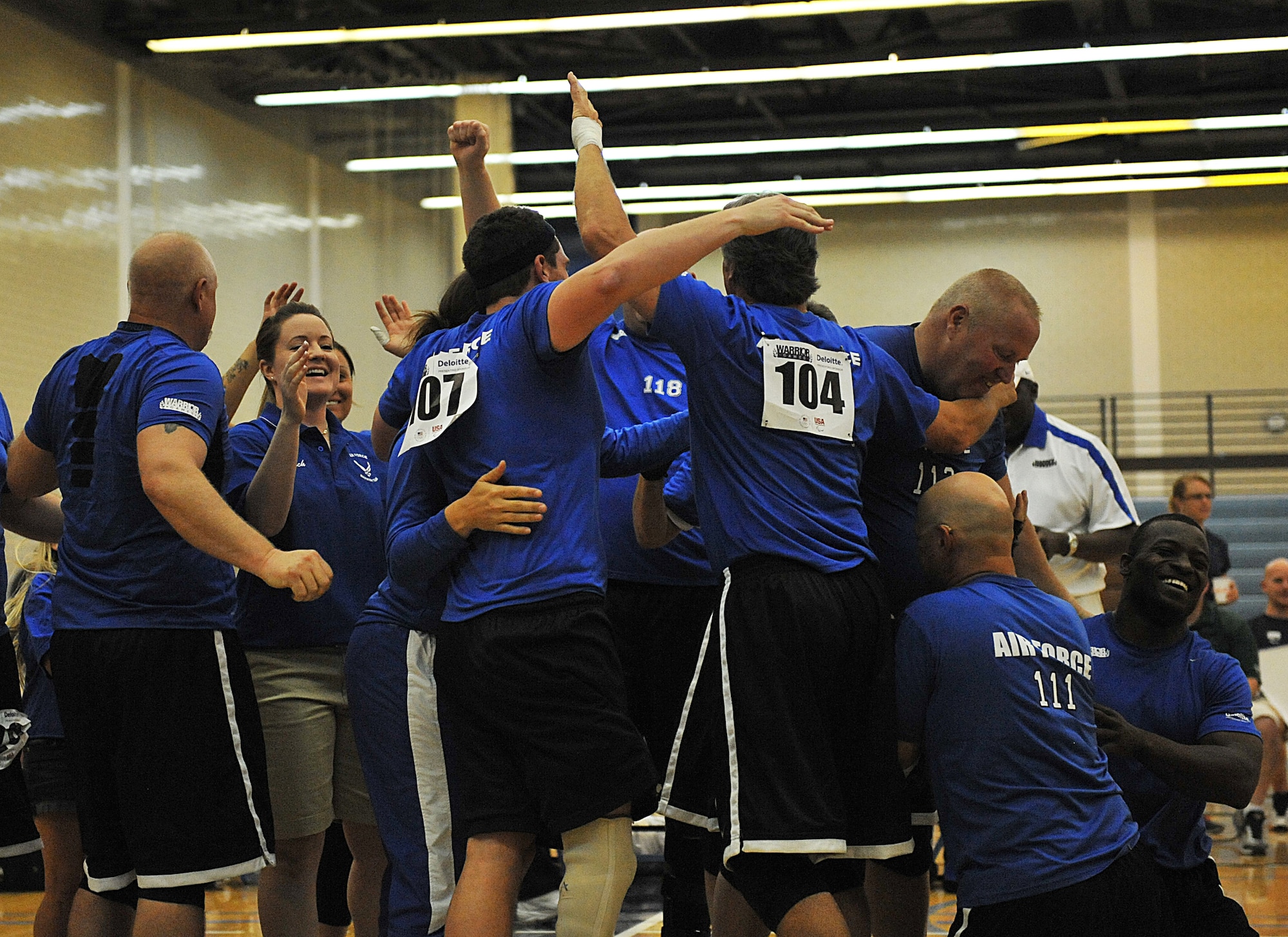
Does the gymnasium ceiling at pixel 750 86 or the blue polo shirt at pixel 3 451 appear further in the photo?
the gymnasium ceiling at pixel 750 86

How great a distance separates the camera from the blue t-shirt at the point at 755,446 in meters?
2.98

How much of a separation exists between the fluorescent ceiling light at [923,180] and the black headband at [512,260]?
13732 mm

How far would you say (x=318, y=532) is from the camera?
382cm

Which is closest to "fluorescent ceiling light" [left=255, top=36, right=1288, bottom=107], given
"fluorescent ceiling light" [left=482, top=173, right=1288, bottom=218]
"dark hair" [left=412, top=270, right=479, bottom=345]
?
"fluorescent ceiling light" [left=482, top=173, right=1288, bottom=218]

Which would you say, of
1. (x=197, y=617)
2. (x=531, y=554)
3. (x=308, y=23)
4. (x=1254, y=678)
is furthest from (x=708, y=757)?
(x=308, y=23)

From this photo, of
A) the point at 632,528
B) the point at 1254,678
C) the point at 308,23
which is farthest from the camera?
the point at 308,23

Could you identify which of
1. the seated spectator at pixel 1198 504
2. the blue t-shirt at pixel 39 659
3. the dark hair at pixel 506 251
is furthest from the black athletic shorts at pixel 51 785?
the seated spectator at pixel 1198 504

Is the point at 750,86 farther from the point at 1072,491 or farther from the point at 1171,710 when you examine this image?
the point at 1171,710

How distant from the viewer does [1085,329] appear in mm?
19141

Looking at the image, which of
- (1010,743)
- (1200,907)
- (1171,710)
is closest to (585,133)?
(1010,743)

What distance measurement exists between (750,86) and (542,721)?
1326 cm

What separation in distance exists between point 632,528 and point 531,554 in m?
0.92

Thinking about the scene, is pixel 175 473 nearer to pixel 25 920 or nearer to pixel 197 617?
pixel 197 617

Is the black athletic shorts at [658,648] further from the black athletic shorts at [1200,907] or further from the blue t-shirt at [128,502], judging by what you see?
the black athletic shorts at [1200,907]
